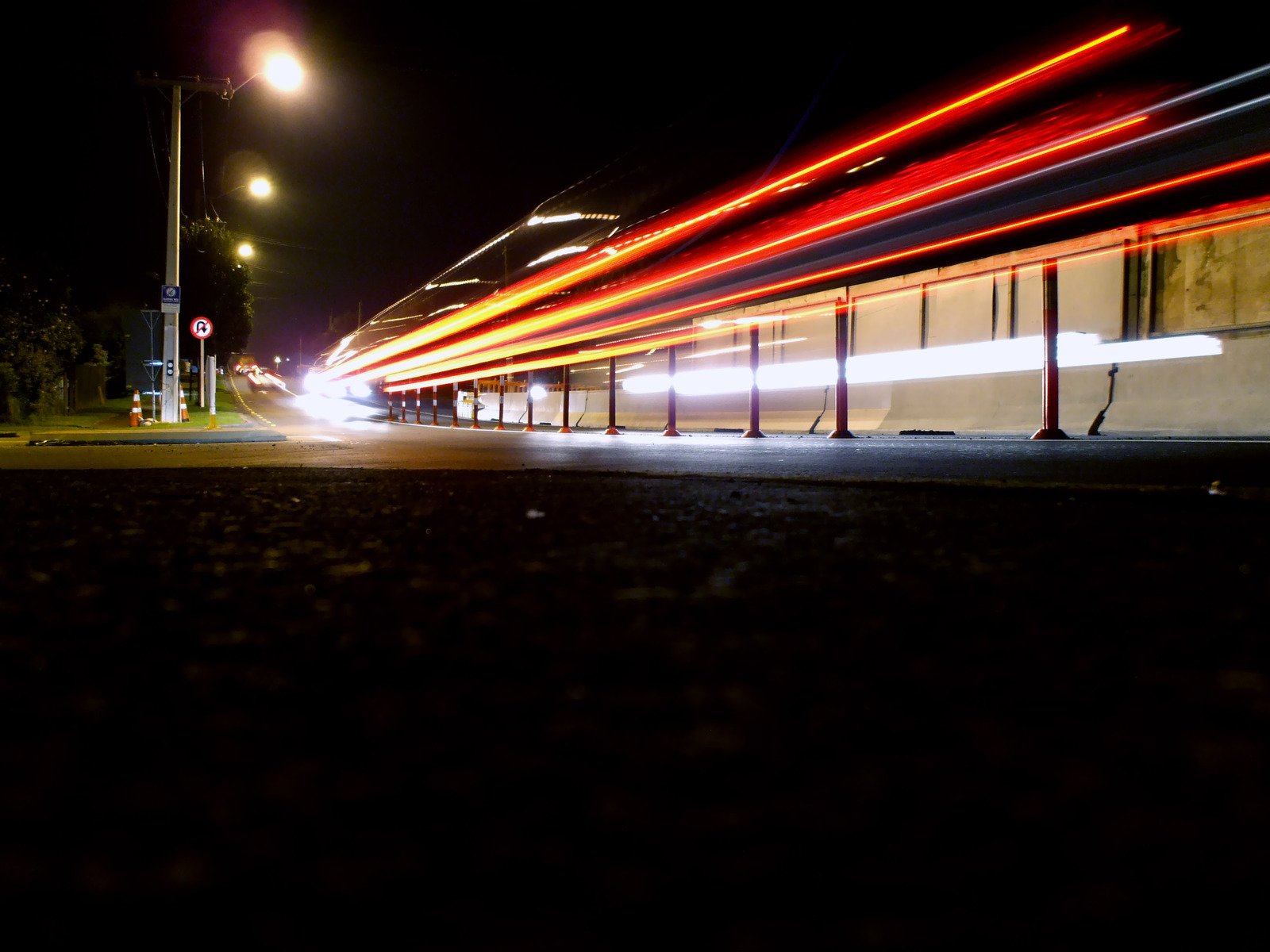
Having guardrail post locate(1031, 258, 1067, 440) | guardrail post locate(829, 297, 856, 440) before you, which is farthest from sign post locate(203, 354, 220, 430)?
guardrail post locate(1031, 258, 1067, 440)

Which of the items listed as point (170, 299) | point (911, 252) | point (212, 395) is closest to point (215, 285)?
point (212, 395)

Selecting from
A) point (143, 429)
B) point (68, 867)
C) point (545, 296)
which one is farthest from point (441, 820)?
point (545, 296)

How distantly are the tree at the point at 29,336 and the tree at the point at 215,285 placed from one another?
31.0 ft

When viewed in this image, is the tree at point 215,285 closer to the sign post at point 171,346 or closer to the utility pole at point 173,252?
the utility pole at point 173,252

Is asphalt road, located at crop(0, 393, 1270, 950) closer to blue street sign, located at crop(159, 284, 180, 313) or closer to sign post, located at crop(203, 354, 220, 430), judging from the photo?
sign post, located at crop(203, 354, 220, 430)

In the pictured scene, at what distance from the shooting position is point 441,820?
686mm

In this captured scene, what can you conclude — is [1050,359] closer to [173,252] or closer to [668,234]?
[668,234]

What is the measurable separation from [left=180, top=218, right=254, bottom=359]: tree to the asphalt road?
32.4m

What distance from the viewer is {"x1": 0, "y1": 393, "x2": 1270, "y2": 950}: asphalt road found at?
23.0 inches

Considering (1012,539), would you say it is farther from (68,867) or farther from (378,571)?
(68,867)

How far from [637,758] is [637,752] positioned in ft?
0.05

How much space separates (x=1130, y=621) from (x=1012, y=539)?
114 cm

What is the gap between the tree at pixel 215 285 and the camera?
1241 inches

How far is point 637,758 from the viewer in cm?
81
